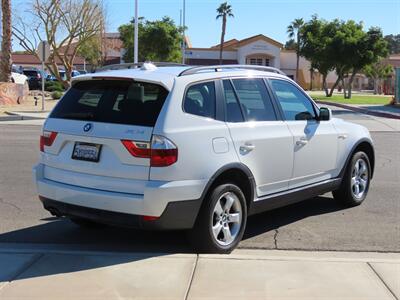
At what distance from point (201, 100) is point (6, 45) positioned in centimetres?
2691

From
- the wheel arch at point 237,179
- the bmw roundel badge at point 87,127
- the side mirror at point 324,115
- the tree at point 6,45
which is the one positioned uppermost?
the tree at point 6,45

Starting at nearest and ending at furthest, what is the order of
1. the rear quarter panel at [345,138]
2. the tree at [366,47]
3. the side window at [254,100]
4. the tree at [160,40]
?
the side window at [254,100]
the rear quarter panel at [345,138]
the tree at [366,47]
the tree at [160,40]

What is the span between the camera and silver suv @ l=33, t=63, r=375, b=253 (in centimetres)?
501

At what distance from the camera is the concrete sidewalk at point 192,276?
4.41 m

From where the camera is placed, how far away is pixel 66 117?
561 centimetres

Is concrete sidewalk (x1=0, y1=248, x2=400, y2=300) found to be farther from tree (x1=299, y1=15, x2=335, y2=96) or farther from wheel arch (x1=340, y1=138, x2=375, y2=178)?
tree (x1=299, y1=15, x2=335, y2=96)

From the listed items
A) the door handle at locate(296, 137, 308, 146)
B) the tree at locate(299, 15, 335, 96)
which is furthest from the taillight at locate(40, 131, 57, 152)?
the tree at locate(299, 15, 335, 96)

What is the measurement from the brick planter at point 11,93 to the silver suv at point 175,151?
949 inches

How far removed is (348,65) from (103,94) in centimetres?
4121

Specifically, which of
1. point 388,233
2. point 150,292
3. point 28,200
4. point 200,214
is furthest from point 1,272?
point 388,233

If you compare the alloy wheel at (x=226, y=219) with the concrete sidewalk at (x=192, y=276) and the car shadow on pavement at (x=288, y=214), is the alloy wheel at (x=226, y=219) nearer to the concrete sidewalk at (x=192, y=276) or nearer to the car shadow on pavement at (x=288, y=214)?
the concrete sidewalk at (x=192, y=276)

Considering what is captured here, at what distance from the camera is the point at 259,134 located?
5867 millimetres

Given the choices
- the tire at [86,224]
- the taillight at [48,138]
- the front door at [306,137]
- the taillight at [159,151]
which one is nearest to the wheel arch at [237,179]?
the taillight at [159,151]

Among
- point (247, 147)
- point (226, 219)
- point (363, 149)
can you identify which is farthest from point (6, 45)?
point (226, 219)
